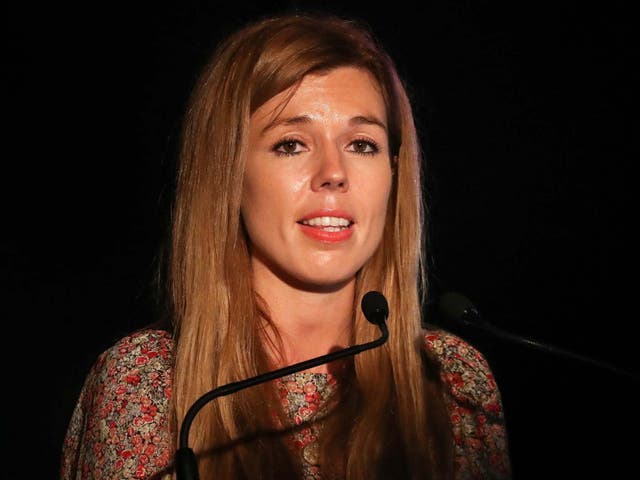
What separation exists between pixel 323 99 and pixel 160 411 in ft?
2.60

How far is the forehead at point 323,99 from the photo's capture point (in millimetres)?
1825

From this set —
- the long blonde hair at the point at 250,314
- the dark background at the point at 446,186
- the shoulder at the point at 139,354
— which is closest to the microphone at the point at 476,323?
the long blonde hair at the point at 250,314

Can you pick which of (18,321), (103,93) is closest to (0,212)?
(18,321)

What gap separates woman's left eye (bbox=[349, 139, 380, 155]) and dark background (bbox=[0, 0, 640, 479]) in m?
0.65

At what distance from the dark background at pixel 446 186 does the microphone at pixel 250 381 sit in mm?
976

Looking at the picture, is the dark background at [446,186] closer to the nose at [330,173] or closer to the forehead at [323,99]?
the forehead at [323,99]

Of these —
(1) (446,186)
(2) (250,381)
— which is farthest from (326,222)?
(1) (446,186)

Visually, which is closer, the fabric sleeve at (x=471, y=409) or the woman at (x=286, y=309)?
the woman at (x=286, y=309)

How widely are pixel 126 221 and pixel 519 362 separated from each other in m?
1.26

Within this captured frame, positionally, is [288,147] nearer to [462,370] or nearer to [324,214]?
[324,214]

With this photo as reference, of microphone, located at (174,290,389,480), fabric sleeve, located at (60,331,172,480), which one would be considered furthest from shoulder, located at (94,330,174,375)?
microphone, located at (174,290,389,480)

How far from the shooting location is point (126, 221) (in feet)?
7.57

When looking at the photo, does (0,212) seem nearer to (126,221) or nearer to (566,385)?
(126,221)

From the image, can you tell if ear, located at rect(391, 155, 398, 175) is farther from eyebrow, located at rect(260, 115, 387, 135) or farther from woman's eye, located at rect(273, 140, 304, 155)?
woman's eye, located at rect(273, 140, 304, 155)
